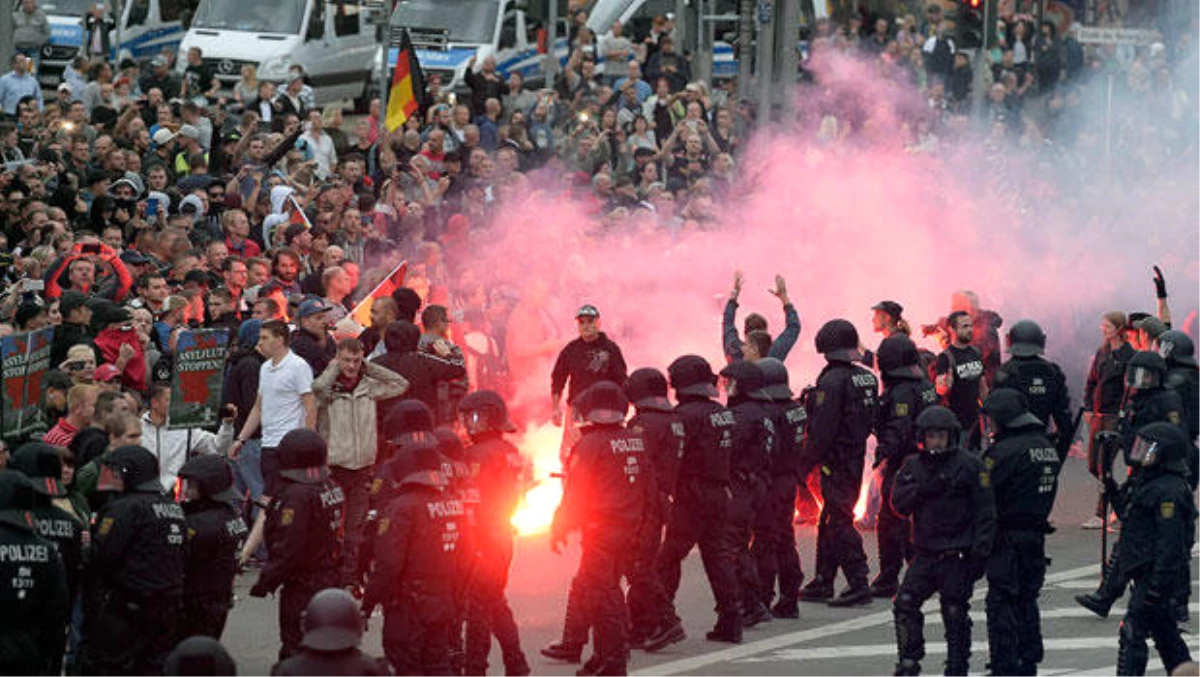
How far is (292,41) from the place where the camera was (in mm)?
31844

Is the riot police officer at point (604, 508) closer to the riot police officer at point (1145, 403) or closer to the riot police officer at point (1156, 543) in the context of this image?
the riot police officer at point (1156, 543)

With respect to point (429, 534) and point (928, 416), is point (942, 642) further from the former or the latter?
point (429, 534)

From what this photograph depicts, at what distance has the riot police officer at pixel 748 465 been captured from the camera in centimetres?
1519

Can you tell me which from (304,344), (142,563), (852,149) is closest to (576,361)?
(304,344)

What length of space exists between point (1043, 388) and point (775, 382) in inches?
107

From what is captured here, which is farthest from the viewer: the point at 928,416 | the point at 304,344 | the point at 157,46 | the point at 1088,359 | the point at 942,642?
the point at 157,46

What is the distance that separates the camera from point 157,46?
107 feet

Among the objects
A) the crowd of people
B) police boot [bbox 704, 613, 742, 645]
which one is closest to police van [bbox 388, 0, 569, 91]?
the crowd of people

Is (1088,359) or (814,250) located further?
(1088,359)

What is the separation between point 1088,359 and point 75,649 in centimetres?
1607

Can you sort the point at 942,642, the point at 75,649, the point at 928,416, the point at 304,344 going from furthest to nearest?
the point at 304,344 → the point at 942,642 → the point at 928,416 → the point at 75,649

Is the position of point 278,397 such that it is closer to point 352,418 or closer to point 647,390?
point 352,418

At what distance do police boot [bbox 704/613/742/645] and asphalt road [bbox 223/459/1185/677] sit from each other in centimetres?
7

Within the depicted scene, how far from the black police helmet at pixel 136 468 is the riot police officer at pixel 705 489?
3985 millimetres
